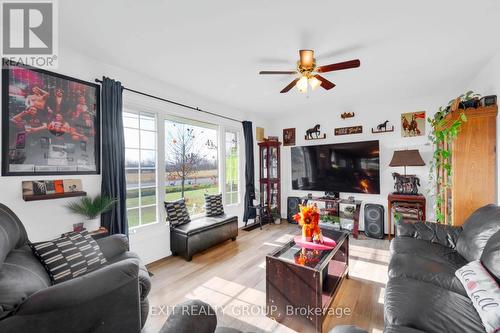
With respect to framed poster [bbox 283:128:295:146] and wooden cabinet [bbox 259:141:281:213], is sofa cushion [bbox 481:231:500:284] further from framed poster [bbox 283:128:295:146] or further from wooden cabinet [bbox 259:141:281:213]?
framed poster [bbox 283:128:295:146]

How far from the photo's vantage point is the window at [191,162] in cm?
344

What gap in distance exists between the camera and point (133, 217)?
2871 mm

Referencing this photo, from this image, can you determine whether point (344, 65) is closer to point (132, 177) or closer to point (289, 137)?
point (132, 177)

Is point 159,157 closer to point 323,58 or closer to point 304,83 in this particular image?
point 304,83

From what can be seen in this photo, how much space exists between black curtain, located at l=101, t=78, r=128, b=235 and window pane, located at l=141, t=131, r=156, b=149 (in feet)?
1.32

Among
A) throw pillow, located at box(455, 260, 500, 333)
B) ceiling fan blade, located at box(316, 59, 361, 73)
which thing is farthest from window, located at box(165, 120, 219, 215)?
throw pillow, located at box(455, 260, 500, 333)

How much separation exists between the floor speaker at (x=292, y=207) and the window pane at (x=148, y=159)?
3.02 metres

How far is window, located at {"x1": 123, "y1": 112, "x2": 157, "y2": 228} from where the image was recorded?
2.82 metres

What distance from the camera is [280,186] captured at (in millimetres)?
5117

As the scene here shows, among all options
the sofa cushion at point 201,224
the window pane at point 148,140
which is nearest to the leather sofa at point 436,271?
the sofa cushion at point 201,224

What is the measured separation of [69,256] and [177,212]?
5.19ft

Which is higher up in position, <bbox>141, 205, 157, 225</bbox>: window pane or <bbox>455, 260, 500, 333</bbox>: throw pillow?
<bbox>141, 205, 157, 225</bbox>: window pane

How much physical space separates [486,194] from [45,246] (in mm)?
4096

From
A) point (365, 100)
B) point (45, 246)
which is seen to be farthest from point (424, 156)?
point (45, 246)
